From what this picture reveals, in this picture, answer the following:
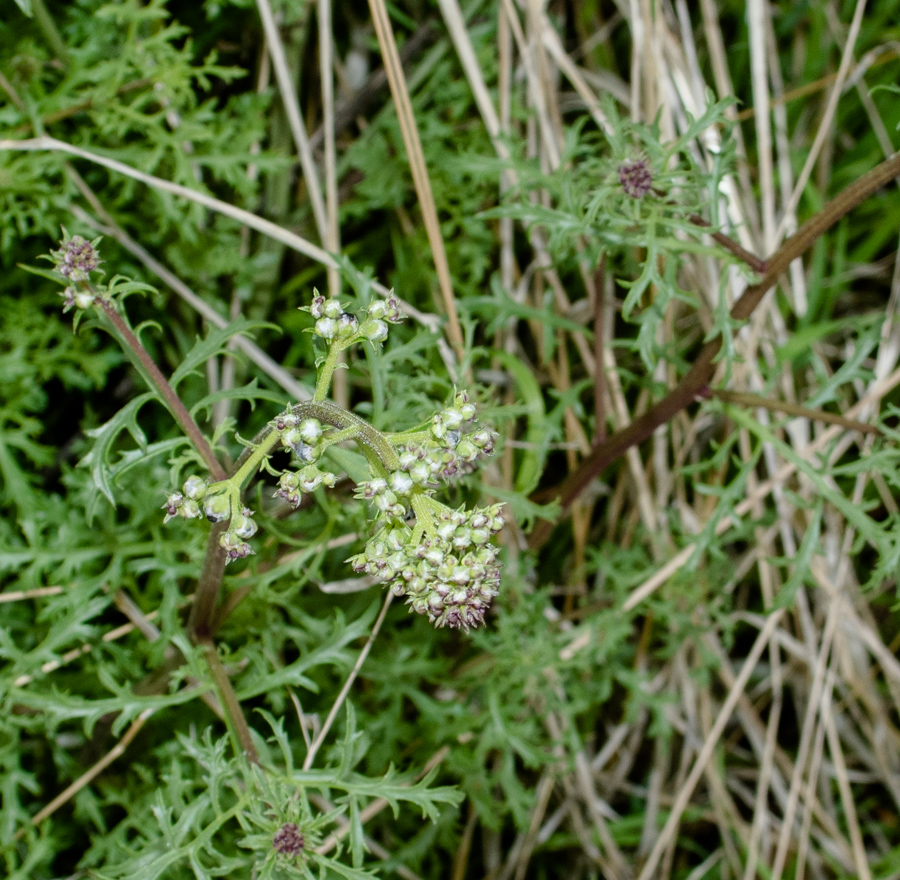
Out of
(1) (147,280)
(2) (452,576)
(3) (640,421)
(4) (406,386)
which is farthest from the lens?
(1) (147,280)

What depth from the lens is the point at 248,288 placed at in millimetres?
3691

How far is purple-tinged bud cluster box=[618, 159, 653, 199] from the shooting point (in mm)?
2447

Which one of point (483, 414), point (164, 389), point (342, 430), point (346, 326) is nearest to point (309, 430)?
point (342, 430)

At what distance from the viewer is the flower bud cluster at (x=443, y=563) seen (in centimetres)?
183

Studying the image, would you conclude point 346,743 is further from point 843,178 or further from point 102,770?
point 843,178

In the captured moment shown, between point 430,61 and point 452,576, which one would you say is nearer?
point 452,576

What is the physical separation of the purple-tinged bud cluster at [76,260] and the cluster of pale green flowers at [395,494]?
0.53 m

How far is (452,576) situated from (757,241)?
2879 millimetres

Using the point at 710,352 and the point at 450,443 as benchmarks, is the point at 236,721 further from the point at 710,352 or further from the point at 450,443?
the point at 710,352

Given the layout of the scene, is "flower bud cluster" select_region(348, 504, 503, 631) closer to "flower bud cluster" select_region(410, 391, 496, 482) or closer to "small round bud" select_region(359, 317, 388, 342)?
"flower bud cluster" select_region(410, 391, 496, 482)

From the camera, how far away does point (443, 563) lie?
1.82m

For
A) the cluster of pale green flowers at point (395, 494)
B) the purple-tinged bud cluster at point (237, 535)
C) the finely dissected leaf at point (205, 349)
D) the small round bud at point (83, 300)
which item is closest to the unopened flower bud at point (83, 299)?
the small round bud at point (83, 300)

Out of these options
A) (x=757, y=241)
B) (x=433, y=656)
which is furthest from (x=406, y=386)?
(x=757, y=241)

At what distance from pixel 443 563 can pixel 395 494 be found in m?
0.17
